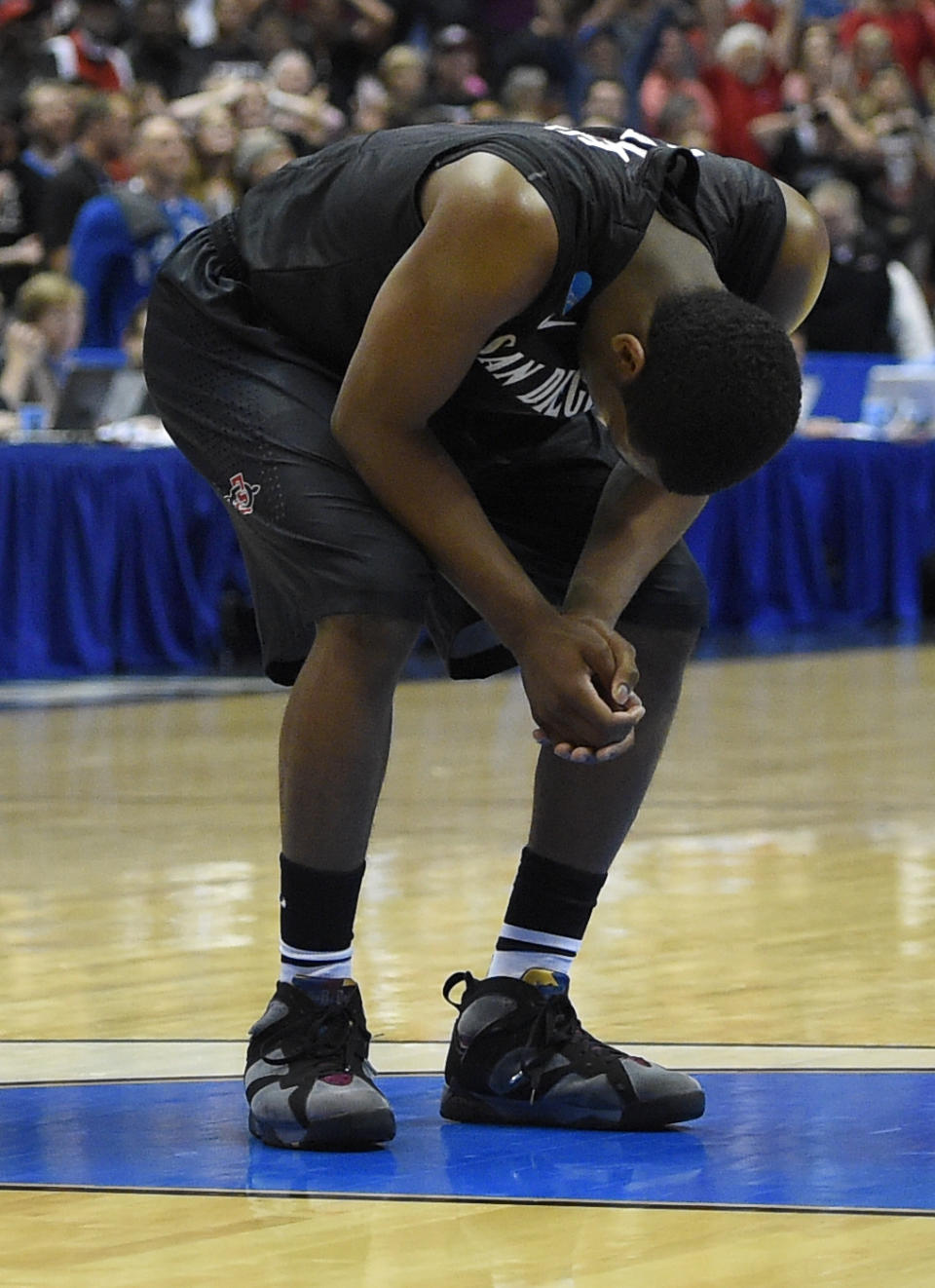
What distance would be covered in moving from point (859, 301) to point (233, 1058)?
9.19 metres

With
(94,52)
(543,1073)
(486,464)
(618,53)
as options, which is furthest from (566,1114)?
(618,53)

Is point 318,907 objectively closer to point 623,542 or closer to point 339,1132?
point 339,1132

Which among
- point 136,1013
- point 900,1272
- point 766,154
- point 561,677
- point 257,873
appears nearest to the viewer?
point 900,1272

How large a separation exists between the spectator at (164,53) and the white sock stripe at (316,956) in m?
9.77

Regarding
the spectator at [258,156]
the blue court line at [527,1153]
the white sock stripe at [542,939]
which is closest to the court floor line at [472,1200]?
the blue court line at [527,1153]

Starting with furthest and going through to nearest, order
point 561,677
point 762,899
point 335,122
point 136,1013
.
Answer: point 335,122 < point 762,899 < point 136,1013 < point 561,677

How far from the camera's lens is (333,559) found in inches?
108

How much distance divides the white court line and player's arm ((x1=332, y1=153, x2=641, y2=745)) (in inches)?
24.5

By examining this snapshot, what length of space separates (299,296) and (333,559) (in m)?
0.35

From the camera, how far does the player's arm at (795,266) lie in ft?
9.60

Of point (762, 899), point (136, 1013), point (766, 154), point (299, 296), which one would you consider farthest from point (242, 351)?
point (766, 154)

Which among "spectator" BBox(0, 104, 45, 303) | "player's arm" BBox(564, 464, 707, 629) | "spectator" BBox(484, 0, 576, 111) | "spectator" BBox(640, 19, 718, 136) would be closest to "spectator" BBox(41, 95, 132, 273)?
"spectator" BBox(0, 104, 45, 303)

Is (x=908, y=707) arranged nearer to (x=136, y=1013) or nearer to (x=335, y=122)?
(x=136, y=1013)

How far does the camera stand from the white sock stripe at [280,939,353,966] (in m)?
2.84
